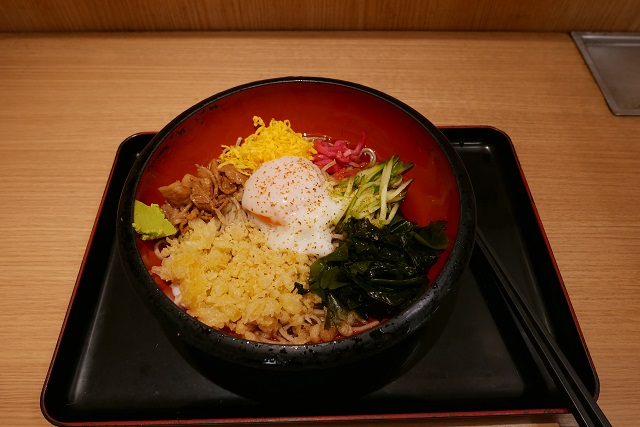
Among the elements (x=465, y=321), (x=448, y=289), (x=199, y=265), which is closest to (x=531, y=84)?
(x=465, y=321)

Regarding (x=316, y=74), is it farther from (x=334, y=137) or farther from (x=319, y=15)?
(x=334, y=137)

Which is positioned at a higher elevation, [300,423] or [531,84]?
[531,84]

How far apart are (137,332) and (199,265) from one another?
32 cm

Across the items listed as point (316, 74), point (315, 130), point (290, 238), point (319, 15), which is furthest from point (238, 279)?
point (319, 15)

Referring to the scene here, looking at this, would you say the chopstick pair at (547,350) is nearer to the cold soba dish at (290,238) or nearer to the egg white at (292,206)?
the cold soba dish at (290,238)

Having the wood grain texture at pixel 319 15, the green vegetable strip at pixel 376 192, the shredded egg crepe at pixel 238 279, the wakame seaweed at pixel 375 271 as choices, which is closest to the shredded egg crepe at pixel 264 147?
the green vegetable strip at pixel 376 192

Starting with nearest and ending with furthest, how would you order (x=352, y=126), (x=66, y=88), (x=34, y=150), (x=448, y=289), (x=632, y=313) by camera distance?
(x=448, y=289) < (x=632, y=313) < (x=352, y=126) < (x=34, y=150) < (x=66, y=88)

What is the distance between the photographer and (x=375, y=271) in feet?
4.75

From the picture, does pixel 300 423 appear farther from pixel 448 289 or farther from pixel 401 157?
pixel 401 157

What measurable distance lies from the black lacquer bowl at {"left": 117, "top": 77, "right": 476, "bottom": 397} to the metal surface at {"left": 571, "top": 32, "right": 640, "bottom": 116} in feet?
4.20

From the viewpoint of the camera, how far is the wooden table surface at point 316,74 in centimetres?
157

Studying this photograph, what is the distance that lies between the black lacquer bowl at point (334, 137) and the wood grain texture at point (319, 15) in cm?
87

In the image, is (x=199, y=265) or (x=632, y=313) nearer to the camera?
(x=199, y=265)

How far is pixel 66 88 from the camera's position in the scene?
2330mm
